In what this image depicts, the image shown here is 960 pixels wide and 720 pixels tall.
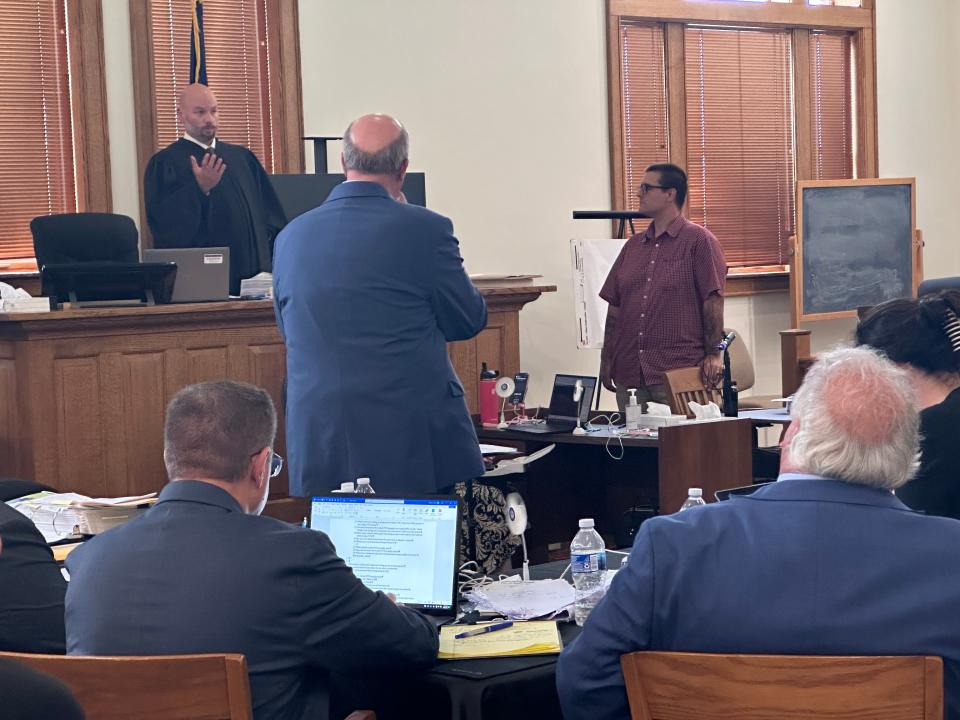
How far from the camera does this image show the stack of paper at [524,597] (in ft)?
8.71

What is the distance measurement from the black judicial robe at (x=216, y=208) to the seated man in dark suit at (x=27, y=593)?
143 inches

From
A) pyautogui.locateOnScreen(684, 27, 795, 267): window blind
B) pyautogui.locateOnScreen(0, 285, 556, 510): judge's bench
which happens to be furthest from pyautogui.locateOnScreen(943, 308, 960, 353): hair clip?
pyautogui.locateOnScreen(684, 27, 795, 267): window blind

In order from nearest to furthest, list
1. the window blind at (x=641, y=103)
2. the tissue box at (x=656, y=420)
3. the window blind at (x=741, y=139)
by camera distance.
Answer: the tissue box at (x=656, y=420) < the window blind at (x=641, y=103) < the window blind at (x=741, y=139)

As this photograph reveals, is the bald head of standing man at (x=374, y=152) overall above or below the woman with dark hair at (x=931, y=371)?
above

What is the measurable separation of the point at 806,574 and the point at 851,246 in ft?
24.7

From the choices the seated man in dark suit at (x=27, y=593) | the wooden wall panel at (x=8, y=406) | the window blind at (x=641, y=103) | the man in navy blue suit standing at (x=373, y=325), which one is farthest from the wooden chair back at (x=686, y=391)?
the seated man in dark suit at (x=27, y=593)

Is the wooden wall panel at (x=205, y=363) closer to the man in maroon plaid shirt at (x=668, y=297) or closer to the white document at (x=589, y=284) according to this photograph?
the man in maroon plaid shirt at (x=668, y=297)

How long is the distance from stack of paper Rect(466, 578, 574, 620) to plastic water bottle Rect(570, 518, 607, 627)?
1.6 inches

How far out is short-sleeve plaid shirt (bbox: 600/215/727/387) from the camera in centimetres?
628

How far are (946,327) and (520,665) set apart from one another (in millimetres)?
1123

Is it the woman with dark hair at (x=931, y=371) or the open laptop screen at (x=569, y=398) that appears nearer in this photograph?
the woman with dark hair at (x=931, y=371)

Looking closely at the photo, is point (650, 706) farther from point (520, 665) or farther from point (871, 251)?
point (871, 251)

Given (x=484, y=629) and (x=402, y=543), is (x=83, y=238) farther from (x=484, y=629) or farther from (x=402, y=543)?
(x=484, y=629)

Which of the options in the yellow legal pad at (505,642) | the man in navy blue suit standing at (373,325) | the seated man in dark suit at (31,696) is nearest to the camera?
the seated man in dark suit at (31,696)
